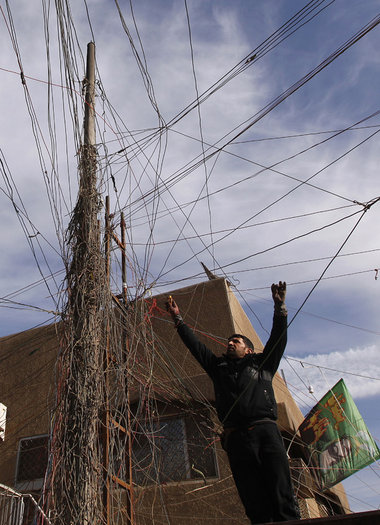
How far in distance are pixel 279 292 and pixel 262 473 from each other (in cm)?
131

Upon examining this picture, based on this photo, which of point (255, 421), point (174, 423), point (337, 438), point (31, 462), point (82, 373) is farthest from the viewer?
point (31, 462)

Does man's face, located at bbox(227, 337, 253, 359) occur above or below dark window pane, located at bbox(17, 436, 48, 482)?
above

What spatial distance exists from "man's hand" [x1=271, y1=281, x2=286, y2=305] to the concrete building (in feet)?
8.28

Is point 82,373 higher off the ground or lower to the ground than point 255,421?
higher

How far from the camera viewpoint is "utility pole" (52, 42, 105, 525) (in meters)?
4.12

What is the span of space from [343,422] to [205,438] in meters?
2.00

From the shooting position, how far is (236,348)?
4.01 m

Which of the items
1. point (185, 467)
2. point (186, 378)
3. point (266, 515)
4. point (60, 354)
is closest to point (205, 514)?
point (185, 467)

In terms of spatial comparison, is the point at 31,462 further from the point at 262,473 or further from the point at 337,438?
the point at 262,473

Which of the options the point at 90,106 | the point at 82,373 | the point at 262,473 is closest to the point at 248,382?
the point at 262,473

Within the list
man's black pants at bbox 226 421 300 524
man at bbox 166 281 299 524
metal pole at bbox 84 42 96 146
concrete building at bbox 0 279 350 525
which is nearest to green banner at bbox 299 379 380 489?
concrete building at bbox 0 279 350 525

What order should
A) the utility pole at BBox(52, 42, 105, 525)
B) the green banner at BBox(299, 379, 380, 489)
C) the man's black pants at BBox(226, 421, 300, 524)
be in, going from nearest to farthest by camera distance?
the man's black pants at BBox(226, 421, 300, 524)
the utility pole at BBox(52, 42, 105, 525)
the green banner at BBox(299, 379, 380, 489)

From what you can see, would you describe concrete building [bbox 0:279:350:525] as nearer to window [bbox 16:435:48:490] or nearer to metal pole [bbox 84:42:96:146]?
window [bbox 16:435:48:490]

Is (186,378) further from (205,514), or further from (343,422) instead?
(343,422)
